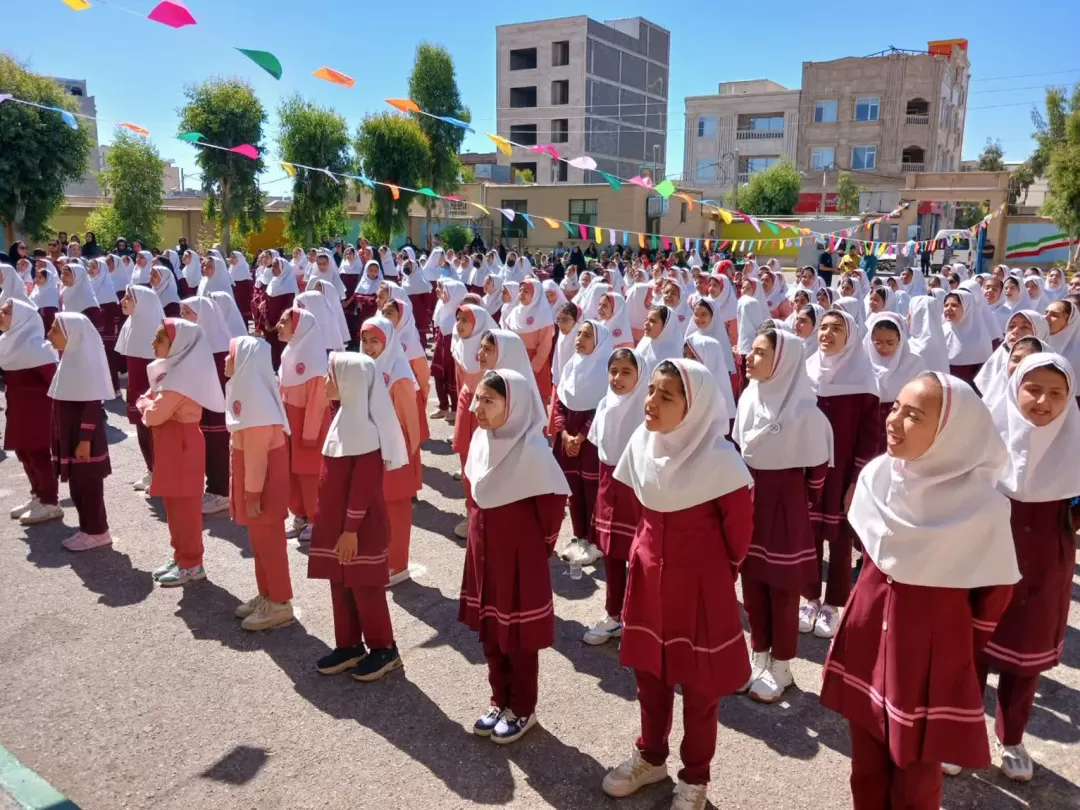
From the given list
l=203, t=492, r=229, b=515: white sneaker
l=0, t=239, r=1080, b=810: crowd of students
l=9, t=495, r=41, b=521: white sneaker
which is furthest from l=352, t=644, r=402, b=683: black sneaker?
l=9, t=495, r=41, b=521: white sneaker

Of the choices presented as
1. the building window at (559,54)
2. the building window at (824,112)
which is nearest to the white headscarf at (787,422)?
the building window at (559,54)

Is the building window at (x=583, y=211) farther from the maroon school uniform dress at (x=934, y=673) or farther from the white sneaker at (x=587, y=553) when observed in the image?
the maroon school uniform dress at (x=934, y=673)

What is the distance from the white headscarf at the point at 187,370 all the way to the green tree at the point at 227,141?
58.9ft

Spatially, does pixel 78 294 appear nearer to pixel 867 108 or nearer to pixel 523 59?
pixel 523 59

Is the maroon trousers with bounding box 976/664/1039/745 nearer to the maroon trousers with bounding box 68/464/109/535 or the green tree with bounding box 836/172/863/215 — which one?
the maroon trousers with bounding box 68/464/109/535

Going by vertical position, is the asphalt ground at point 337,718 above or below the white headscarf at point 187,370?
below

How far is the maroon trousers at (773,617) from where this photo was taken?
3596 mm

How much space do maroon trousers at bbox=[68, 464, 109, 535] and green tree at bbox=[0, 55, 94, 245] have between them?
15.8 m

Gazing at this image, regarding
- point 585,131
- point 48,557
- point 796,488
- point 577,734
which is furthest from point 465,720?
point 585,131

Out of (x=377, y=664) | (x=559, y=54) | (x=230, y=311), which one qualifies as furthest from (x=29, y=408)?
(x=559, y=54)

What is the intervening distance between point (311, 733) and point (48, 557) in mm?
2835

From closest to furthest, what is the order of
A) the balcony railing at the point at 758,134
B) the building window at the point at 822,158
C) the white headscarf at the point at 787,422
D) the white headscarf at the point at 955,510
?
the white headscarf at the point at 955,510
the white headscarf at the point at 787,422
the building window at the point at 822,158
the balcony railing at the point at 758,134

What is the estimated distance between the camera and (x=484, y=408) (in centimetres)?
312

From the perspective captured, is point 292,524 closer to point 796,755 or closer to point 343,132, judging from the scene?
point 796,755
